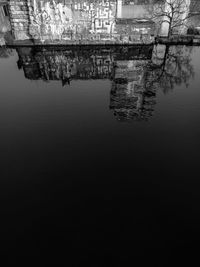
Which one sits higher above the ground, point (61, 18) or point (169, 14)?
point (169, 14)

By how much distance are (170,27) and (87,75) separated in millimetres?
16146

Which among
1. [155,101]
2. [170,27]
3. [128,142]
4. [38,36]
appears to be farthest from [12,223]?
[170,27]

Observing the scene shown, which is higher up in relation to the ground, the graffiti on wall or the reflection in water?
the graffiti on wall

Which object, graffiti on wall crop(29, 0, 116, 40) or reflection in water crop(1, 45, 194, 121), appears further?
graffiti on wall crop(29, 0, 116, 40)

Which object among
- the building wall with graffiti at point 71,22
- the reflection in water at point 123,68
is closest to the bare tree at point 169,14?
the building wall with graffiti at point 71,22

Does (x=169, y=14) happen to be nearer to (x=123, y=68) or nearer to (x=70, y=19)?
(x=70, y=19)

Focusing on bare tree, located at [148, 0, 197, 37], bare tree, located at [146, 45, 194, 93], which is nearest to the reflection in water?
bare tree, located at [146, 45, 194, 93]

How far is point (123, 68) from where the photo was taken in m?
20.3

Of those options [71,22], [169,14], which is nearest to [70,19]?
[71,22]

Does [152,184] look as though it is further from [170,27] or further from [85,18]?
[170,27]

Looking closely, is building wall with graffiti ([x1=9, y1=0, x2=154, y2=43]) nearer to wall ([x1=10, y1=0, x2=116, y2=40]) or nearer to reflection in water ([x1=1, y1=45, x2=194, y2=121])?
wall ([x1=10, y1=0, x2=116, y2=40])

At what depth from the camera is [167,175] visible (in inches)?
387

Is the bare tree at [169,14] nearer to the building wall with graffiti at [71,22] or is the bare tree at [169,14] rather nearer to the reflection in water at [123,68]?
the building wall with graffiti at [71,22]

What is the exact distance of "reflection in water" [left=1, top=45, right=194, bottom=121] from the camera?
15227 millimetres
